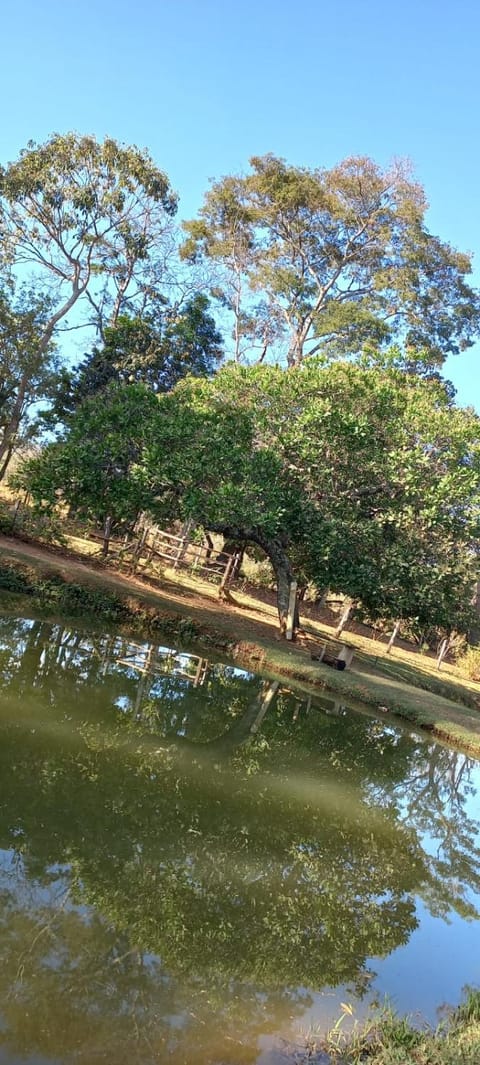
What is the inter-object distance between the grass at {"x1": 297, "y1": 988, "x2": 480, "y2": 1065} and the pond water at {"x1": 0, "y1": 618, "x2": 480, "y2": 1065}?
20cm

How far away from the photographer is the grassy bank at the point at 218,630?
1448 centimetres

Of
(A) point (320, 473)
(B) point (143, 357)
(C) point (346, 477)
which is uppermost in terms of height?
(B) point (143, 357)

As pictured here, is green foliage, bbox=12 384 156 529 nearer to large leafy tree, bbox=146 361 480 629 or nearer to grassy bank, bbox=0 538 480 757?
large leafy tree, bbox=146 361 480 629

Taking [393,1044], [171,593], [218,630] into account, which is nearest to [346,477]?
[218,630]

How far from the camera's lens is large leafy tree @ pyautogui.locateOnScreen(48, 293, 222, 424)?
25438 mm

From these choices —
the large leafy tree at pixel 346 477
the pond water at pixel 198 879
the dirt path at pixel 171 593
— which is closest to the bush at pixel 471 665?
the dirt path at pixel 171 593

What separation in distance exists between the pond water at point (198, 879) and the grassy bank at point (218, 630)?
12.8 ft

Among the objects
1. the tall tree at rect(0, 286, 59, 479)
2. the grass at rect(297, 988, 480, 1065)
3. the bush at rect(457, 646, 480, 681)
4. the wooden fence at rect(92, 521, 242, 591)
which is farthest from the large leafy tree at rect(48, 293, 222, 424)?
the grass at rect(297, 988, 480, 1065)

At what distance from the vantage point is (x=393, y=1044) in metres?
3.77

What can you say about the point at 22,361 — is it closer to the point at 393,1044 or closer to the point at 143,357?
the point at 143,357

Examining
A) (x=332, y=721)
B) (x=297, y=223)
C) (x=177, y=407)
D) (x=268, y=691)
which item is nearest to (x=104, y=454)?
(x=177, y=407)

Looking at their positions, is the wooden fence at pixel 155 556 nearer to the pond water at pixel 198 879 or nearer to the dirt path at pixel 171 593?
the dirt path at pixel 171 593

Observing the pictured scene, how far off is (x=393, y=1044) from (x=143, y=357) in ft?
79.0

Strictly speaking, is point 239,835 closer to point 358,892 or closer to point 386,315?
point 358,892
